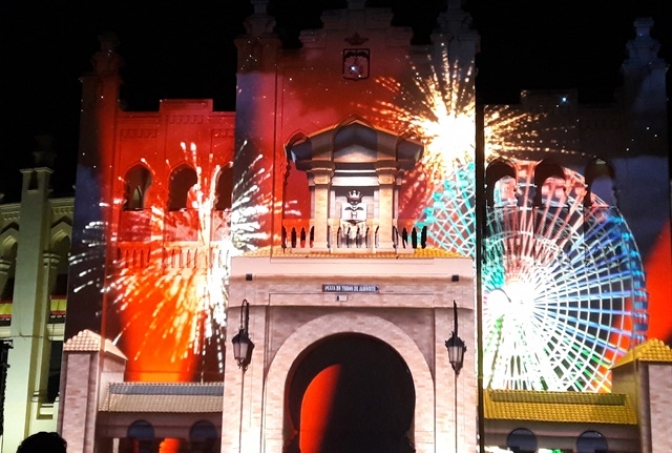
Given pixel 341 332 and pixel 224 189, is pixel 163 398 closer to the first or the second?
pixel 341 332

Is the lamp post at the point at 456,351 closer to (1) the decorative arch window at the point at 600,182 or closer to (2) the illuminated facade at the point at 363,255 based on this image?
(2) the illuminated facade at the point at 363,255

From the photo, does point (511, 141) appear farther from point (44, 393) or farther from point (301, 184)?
point (44, 393)

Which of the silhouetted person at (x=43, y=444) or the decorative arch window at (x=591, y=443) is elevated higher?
the silhouetted person at (x=43, y=444)

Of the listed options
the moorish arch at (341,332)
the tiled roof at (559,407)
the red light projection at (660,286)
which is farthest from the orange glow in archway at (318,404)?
the red light projection at (660,286)

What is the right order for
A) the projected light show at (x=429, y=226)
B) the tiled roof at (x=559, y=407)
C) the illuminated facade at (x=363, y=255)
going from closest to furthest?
the illuminated facade at (x=363, y=255) → the tiled roof at (x=559, y=407) → the projected light show at (x=429, y=226)

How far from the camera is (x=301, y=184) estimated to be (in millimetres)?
28906

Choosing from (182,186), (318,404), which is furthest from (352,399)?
(182,186)

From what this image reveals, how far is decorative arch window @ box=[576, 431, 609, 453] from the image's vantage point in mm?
24984

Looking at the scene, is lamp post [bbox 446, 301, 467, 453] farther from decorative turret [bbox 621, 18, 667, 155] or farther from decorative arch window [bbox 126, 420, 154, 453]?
decorative turret [bbox 621, 18, 667, 155]

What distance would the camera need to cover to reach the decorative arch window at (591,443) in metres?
25.0

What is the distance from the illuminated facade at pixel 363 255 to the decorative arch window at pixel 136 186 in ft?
0.72

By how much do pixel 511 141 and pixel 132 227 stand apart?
1281 cm

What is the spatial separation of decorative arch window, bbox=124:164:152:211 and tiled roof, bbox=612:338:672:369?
1653cm

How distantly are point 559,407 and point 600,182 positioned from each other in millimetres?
7862
